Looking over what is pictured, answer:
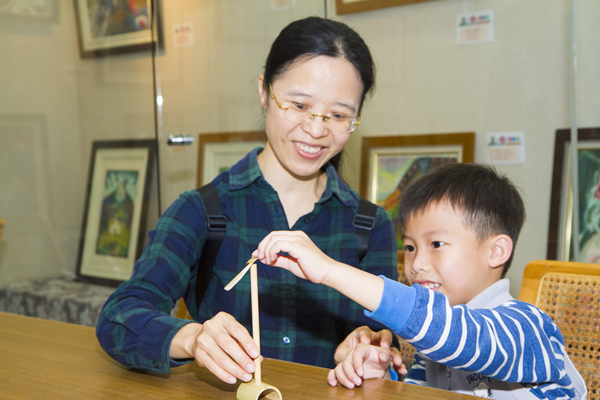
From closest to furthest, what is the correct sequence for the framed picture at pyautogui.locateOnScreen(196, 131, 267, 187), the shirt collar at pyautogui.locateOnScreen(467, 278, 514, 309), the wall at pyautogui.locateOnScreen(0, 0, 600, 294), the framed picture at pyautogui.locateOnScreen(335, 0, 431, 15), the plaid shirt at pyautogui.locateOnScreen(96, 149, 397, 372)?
1. the shirt collar at pyautogui.locateOnScreen(467, 278, 514, 309)
2. the plaid shirt at pyautogui.locateOnScreen(96, 149, 397, 372)
3. the wall at pyautogui.locateOnScreen(0, 0, 600, 294)
4. the framed picture at pyautogui.locateOnScreen(335, 0, 431, 15)
5. the framed picture at pyautogui.locateOnScreen(196, 131, 267, 187)

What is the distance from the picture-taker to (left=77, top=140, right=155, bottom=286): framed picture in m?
2.34

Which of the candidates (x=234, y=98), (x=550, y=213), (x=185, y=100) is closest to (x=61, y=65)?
(x=185, y=100)

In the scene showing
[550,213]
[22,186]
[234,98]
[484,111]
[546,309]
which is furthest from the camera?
[234,98]

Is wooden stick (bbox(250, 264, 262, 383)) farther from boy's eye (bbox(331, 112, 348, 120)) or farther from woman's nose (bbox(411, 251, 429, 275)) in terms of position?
boy's eye (bbox(331, 112, 348, 120))

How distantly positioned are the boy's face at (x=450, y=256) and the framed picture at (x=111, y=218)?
1.63 metres

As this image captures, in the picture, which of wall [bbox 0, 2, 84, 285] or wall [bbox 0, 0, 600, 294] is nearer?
wall [bbox 0, 0, 600, 294]

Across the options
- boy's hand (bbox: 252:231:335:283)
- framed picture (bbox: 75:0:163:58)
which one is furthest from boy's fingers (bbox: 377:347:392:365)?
framed picture (bbox: 75:0:163:58)

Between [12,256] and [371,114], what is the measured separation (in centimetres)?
160

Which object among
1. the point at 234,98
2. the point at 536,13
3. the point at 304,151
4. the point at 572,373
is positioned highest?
the point at 536,13

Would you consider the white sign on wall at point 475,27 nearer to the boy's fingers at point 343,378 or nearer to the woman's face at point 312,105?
the woman's face at point 312,105

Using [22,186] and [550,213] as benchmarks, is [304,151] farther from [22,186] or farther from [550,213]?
[22,186]

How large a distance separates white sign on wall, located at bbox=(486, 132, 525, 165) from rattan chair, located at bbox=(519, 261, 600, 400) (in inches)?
41.2

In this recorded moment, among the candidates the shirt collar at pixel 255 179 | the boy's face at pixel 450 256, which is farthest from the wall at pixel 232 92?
the boy's face at pixel 450 256

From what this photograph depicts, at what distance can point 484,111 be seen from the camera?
202 cm
